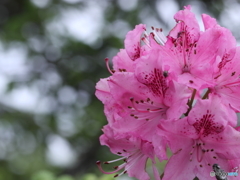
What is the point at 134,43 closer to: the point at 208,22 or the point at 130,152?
the point at 208,22

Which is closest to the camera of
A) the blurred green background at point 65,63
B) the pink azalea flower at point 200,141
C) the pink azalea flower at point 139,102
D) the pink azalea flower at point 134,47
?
the pink azalea flower at point 200,141

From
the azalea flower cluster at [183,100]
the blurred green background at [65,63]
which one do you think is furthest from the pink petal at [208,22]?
the blurred green background at [65,63]

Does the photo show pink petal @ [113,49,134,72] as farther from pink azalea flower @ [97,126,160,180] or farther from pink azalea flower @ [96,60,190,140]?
pink azalea flower @ [97,126,160,180]

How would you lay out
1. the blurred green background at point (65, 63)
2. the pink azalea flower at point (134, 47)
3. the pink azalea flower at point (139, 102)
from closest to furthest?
1. the pink azalea flower at point (139, 102)
2. the pink azalea flower at point (134, 47)
3. the blurred green background at point (65, 63)

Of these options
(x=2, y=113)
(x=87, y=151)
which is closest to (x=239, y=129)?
(x=87, y=151)

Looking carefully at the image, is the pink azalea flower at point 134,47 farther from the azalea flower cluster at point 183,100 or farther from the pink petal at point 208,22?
the pink petal at point 208,22

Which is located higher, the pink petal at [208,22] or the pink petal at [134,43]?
the pink petal at [208,22]

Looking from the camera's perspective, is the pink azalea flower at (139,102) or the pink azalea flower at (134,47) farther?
the pink azalea flower at (134,47)

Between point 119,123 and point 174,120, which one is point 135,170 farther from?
point 174,120
